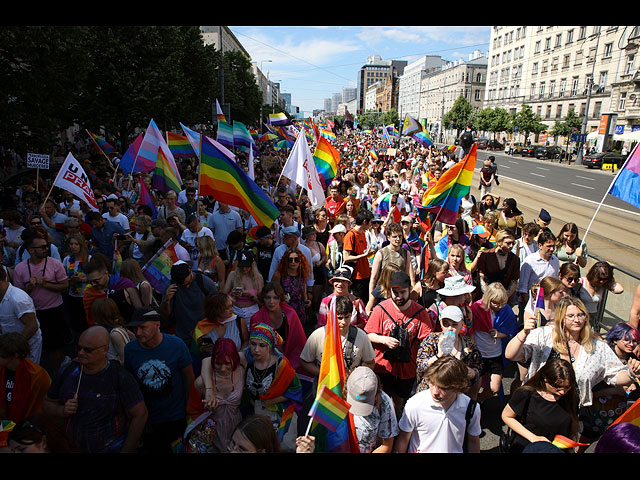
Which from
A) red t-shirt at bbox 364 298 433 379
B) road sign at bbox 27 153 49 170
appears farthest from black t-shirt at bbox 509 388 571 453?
road sign at bbox 27 153 49 170

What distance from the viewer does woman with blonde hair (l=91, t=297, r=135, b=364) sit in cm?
338

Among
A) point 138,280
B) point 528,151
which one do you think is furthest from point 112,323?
point 528,151

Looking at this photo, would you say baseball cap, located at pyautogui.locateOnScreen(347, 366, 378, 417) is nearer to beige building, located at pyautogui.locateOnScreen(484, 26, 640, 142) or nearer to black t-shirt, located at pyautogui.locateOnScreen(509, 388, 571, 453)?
black t-shirt, located at pyautogui.locateOnScreen(509, 388, 571, 453)

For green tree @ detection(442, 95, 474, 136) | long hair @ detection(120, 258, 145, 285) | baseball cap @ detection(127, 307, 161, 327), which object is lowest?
long hair @ detection(120, 258, 145, 285)

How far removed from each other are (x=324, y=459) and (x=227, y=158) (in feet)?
15.8

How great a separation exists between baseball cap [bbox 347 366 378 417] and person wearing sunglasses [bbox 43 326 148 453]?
141 cm

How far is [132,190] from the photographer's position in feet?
36.2

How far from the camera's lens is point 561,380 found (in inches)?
106

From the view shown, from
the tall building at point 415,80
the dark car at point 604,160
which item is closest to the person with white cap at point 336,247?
the dark car at point 604,160

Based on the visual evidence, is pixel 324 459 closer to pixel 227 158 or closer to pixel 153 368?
pixel 153 368

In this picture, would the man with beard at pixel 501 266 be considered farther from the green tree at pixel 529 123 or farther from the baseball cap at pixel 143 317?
the green tree at pixel 529 123

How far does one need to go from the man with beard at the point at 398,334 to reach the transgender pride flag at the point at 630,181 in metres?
3.23

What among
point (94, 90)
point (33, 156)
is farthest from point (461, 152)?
point (94, 90)

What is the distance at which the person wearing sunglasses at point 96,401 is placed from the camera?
2648mm
